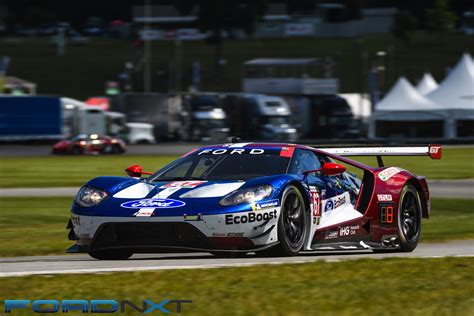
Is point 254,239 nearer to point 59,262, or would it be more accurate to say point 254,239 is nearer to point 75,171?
point 59,262

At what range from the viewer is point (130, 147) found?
164ft

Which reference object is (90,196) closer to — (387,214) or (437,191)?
(387,214)

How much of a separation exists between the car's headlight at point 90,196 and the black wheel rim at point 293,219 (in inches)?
62.4

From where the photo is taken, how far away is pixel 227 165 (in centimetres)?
990

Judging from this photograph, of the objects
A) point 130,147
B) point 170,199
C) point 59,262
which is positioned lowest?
point 130,147

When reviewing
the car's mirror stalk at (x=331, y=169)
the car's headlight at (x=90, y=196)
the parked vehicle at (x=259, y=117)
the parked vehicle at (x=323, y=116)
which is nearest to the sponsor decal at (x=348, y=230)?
the car's mirror stalk at (x=331, y=169)

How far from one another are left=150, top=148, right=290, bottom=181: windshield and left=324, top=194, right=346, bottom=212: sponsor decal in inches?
21.9

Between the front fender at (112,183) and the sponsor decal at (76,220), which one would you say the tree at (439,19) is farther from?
the sponsor decal at (76,220)

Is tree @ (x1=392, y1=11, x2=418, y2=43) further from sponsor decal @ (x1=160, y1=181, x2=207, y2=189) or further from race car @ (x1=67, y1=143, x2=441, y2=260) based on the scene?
sponsor decal @ (x1=160, y1=181, x2=207, y2=189)

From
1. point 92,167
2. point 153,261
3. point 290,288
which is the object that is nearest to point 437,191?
point 153,261

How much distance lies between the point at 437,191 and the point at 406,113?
26.9 m

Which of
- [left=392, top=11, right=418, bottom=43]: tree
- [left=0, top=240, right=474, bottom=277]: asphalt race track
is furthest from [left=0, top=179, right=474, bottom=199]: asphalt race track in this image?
[left=392, top=11, right=418, bottom=43]: tree

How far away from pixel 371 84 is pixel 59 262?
44152 mm

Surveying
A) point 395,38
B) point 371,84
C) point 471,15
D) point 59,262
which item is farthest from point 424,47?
point 59,262
